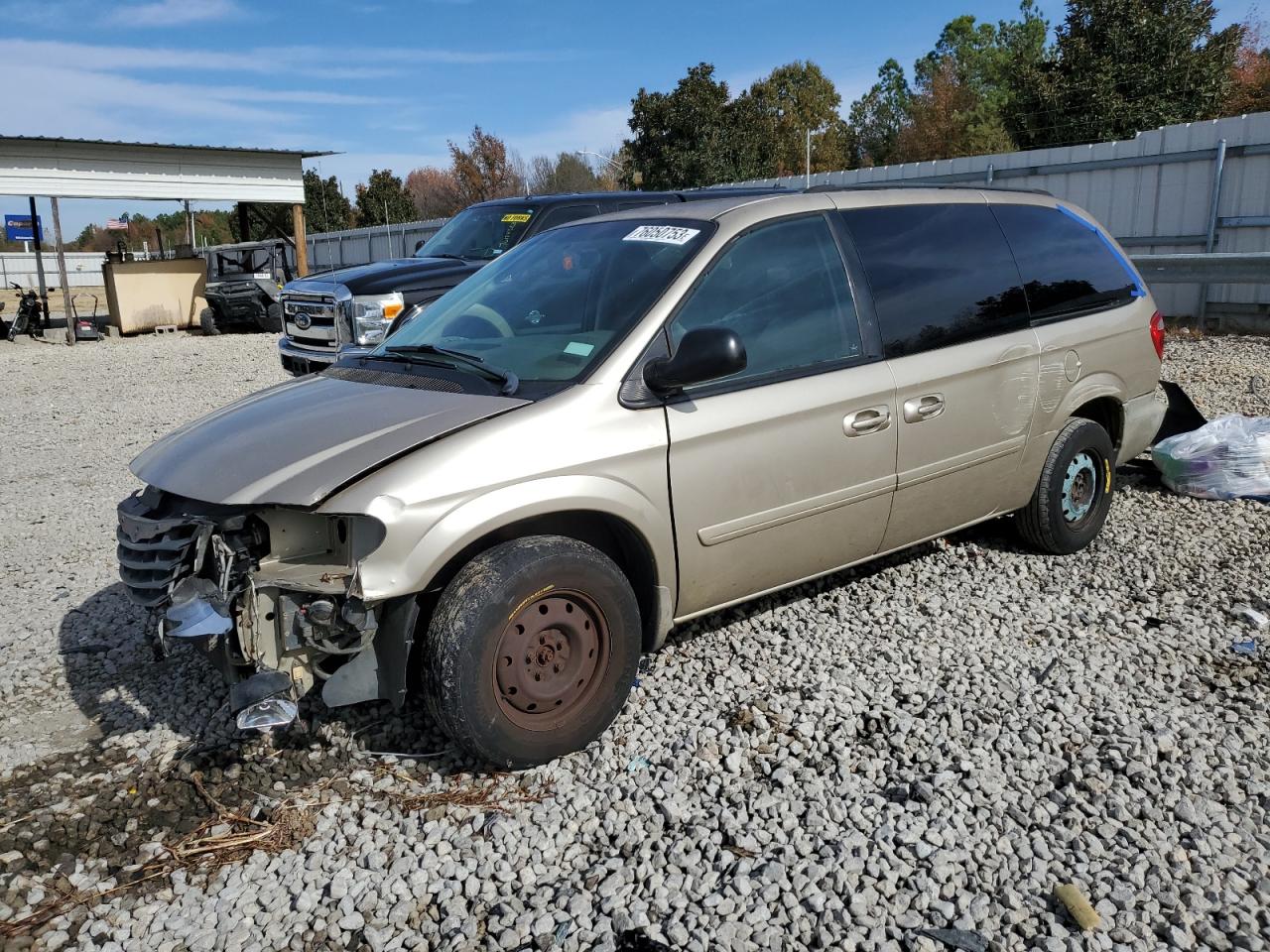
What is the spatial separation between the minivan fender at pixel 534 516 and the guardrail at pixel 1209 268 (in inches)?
343

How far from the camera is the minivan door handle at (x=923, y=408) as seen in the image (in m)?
4.11

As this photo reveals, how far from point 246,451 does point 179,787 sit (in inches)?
46.5

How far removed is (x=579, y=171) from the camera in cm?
5681

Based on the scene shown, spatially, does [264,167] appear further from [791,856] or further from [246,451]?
[791,856]

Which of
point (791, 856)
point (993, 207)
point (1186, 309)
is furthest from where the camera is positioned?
point (1186, 309)

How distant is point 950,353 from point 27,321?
23044 millimetres

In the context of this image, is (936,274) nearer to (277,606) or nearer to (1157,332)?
(1157,332)

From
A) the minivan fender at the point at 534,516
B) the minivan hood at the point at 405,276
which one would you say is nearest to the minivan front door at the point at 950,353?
the minivan fender at the point at 534,516

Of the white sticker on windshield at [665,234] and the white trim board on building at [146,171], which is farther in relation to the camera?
the white trim board on building at [146,171]

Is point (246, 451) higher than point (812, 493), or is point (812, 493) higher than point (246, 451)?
point (246, 451)

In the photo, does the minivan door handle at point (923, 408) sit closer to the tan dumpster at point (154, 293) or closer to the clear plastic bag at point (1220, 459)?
the clear plastic bag at point (1220, 459)

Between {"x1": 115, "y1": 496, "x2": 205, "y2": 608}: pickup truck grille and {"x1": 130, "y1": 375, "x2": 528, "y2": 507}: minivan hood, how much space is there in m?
0.13

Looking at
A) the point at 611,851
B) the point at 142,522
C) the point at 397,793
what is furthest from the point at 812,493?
the point at 142,522

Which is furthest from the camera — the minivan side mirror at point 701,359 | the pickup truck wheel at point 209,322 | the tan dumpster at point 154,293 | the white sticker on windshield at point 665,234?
the tan dumpster at point 154,293
